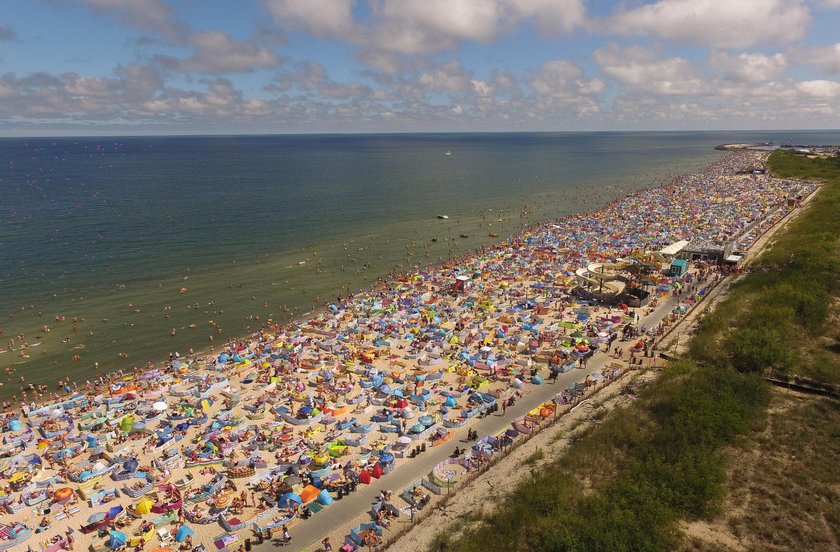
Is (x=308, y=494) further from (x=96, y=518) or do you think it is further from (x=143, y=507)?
(x=96, y=518)

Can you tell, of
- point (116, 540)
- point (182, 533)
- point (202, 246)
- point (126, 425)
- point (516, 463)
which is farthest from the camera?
point (202, 246)

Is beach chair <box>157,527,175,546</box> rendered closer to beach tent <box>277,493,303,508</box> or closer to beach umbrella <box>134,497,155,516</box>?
beach umbrella <box>134,497,155,516</box>

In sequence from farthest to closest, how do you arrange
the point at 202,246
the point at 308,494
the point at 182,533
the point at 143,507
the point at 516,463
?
the point at 202,246, the point at 516,463, the point at 308,494, the point at 143,507, the point at 182,533

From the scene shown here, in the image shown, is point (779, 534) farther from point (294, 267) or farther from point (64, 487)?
point (294, 267)

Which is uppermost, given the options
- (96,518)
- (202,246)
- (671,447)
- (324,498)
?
(671,447)

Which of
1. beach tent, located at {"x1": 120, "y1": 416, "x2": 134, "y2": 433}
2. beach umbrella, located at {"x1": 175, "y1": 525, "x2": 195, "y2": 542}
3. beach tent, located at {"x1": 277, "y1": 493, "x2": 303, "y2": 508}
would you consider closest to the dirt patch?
beach tent, located at {"x1": 277, "y1": 493, "x2": 303, "y2": 508}

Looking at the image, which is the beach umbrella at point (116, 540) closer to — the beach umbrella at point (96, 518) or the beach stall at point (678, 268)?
the beach umbrella at point (96, 518)

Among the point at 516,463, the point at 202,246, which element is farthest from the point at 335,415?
the point at 202,246
